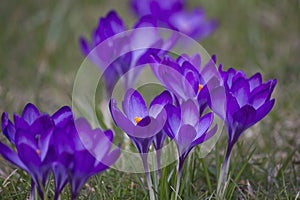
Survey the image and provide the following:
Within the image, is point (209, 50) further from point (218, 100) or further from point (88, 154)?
point (88, 154)

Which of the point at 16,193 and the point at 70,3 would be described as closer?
the point at 16,193

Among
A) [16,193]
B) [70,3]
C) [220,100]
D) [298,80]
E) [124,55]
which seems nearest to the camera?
[220,100]

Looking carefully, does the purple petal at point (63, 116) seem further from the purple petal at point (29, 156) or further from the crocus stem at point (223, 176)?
the crocus stem at point (223, 176)

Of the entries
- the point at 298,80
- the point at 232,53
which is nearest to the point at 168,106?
the point at 298,80

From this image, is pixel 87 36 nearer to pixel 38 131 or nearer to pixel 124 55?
pixel 124 55

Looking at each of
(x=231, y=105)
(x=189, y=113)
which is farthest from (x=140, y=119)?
(x=231, y=105)

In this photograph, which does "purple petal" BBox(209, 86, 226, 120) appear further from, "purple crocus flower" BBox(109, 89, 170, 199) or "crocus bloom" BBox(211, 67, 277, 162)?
"purple crocus flower" BBox(109, 89, 170, 199)
